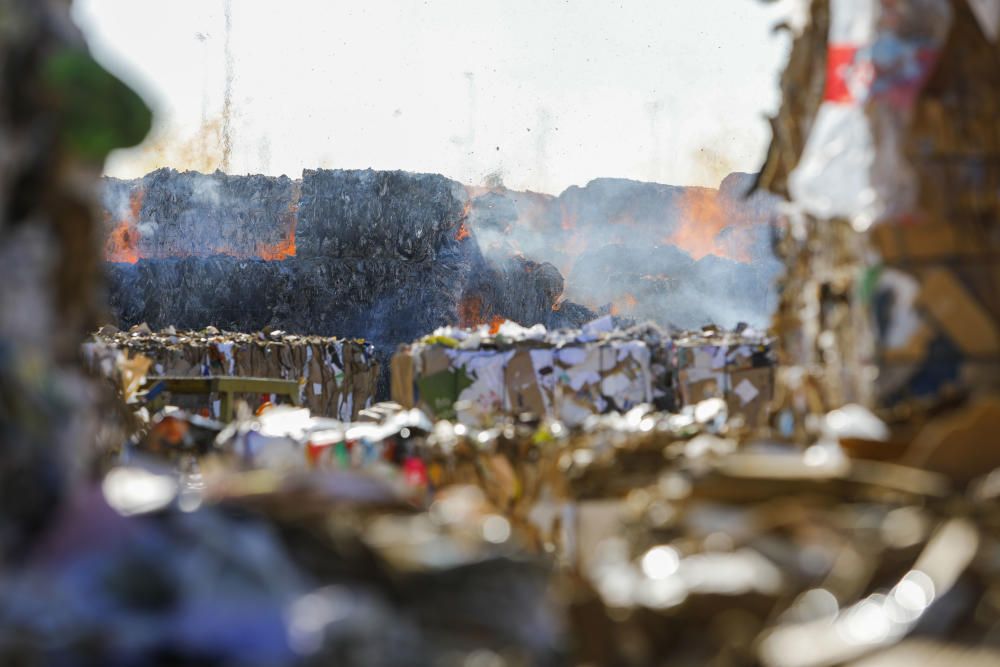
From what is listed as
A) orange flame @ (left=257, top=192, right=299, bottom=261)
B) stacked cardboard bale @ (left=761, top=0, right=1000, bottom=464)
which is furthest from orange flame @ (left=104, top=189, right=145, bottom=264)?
stacked cardboard bale @ (left=761, top=0, right=1000, bottom=464)

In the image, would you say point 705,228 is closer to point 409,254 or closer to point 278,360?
point 409,254

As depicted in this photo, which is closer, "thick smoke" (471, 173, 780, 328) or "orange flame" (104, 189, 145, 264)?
"orange flame" (104, 189, 145, 264)

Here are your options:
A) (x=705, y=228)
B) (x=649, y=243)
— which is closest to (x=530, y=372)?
(x=649, y=243)

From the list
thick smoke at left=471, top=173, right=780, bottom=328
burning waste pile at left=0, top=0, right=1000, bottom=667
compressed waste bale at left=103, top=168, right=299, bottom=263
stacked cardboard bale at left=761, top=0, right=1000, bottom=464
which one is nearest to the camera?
burning waste pile at left=0, top=0, right=1000, bottom=667

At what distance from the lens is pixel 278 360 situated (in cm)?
1695

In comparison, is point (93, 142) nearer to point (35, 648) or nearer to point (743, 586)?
point (35, 648)

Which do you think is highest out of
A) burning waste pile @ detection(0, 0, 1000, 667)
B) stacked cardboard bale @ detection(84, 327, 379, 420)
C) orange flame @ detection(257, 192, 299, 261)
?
orange flame @ detection(257, 192, 299, 261)

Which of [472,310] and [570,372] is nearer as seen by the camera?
[570,372]

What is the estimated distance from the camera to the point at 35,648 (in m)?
1.87

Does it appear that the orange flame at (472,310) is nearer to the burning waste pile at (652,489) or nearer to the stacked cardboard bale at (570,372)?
the stacked cardboard bale at (570,372)

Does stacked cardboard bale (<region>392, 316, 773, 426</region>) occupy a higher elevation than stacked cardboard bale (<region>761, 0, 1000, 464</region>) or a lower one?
lower

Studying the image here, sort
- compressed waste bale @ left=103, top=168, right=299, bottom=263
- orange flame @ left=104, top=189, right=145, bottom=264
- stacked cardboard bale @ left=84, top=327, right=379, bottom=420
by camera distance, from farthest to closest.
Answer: orange flame @ left=104, top=189, right=145, bottom=264
compressed waste bale @ left=103, top=168, right=299, bottom=263
stacked cardboard bale @ left=84, top=327, right=379, bottom=420

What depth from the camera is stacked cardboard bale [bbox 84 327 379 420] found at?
15.9 m

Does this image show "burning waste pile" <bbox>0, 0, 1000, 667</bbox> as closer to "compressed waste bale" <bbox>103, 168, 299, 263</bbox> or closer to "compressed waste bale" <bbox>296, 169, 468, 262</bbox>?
"compressed waste bale" <bbox>296, 169, 468, 262</bbox>
